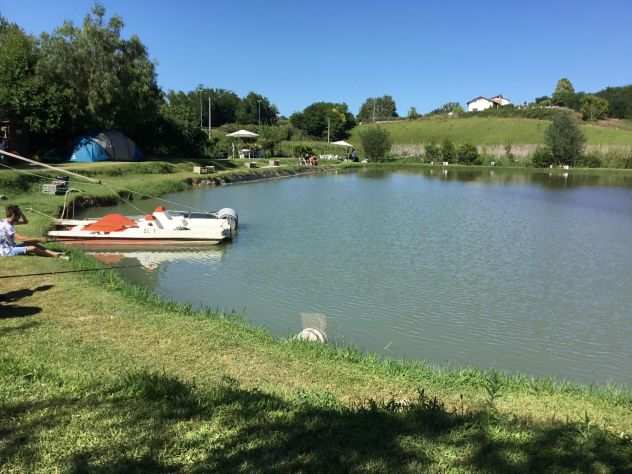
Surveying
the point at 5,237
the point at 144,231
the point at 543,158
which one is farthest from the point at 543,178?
the point at 5,237

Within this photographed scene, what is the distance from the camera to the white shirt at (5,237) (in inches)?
408

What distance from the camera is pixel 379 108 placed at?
163500 millimetres

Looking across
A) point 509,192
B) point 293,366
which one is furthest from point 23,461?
point 509,192

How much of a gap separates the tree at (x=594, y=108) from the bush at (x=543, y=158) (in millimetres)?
42193

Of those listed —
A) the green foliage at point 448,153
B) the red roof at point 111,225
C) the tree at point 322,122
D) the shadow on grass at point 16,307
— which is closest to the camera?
the shadow on grass at point 16,307

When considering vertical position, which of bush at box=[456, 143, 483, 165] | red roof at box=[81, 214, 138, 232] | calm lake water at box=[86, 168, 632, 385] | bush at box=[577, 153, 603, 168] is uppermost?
bush at box=[456, 143, 483, 165]

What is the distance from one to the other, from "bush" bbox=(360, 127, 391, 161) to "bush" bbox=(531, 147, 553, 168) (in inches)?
880

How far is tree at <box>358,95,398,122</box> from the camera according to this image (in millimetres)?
156500

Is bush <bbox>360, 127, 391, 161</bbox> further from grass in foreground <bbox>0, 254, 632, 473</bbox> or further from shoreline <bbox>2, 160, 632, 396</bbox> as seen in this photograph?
grass in foreground <bbox>0, 254, 632, 473</bbox>

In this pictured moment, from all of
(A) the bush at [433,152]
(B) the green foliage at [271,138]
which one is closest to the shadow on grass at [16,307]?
(B) the green foliage at [271,138]

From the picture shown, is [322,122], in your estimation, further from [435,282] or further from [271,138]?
[435,282]

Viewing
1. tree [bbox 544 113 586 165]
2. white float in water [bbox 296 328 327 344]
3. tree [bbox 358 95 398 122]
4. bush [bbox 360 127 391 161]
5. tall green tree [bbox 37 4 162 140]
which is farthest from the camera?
tree [bbox 358 95 398 122]

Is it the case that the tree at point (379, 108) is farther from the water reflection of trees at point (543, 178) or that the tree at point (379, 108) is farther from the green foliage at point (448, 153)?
the water reflection of trees at point (543, 178)

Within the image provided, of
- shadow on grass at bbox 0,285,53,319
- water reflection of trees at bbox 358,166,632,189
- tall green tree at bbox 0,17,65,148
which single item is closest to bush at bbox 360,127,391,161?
water reflection of trees at bbox 358,166,632,189
